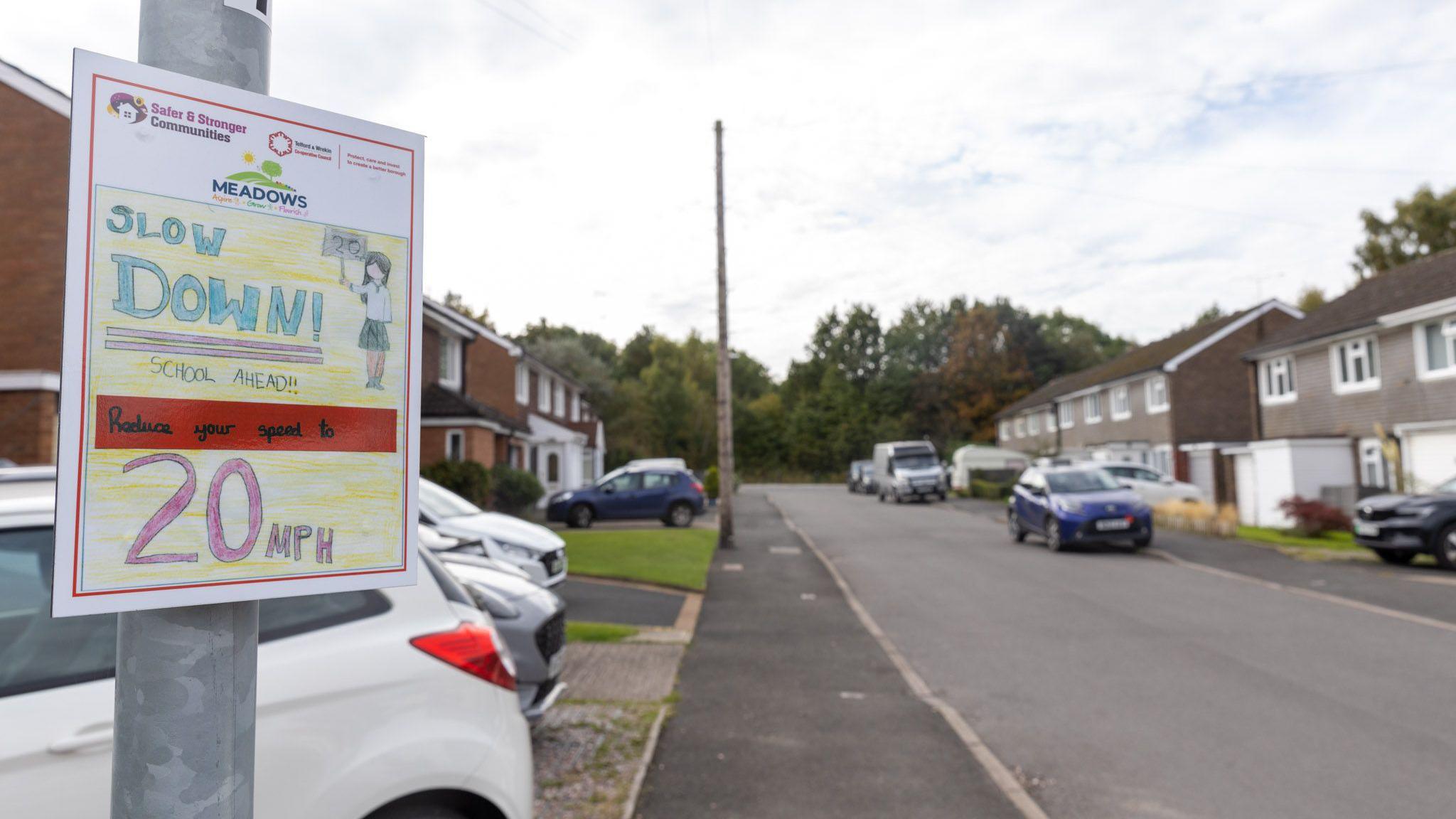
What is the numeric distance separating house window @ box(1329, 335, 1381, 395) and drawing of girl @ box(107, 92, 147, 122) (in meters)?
28.1

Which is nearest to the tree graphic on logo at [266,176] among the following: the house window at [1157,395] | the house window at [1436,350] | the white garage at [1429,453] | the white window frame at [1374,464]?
the white garage at [1429,453]

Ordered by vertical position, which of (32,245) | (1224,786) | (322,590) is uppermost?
(32,245)

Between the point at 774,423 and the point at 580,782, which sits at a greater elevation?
the point at 774,423

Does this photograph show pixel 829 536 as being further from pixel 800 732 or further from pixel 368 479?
pixel 368 479

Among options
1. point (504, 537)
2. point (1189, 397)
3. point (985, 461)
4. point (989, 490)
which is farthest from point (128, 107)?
point (985, 461)

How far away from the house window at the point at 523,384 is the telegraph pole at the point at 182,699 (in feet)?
105

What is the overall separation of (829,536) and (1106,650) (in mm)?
13951

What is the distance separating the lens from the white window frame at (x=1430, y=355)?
2103 centimetres

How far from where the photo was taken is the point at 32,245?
1457 cm

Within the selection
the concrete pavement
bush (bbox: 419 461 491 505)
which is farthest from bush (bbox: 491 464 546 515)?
the concrete pavement

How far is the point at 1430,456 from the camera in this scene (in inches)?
845

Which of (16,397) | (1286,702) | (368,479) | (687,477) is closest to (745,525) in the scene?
(687,477)

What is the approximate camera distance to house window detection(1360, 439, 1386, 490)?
917 inches

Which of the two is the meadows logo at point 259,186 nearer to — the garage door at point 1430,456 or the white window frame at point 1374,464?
the garage door at point 1430,456
